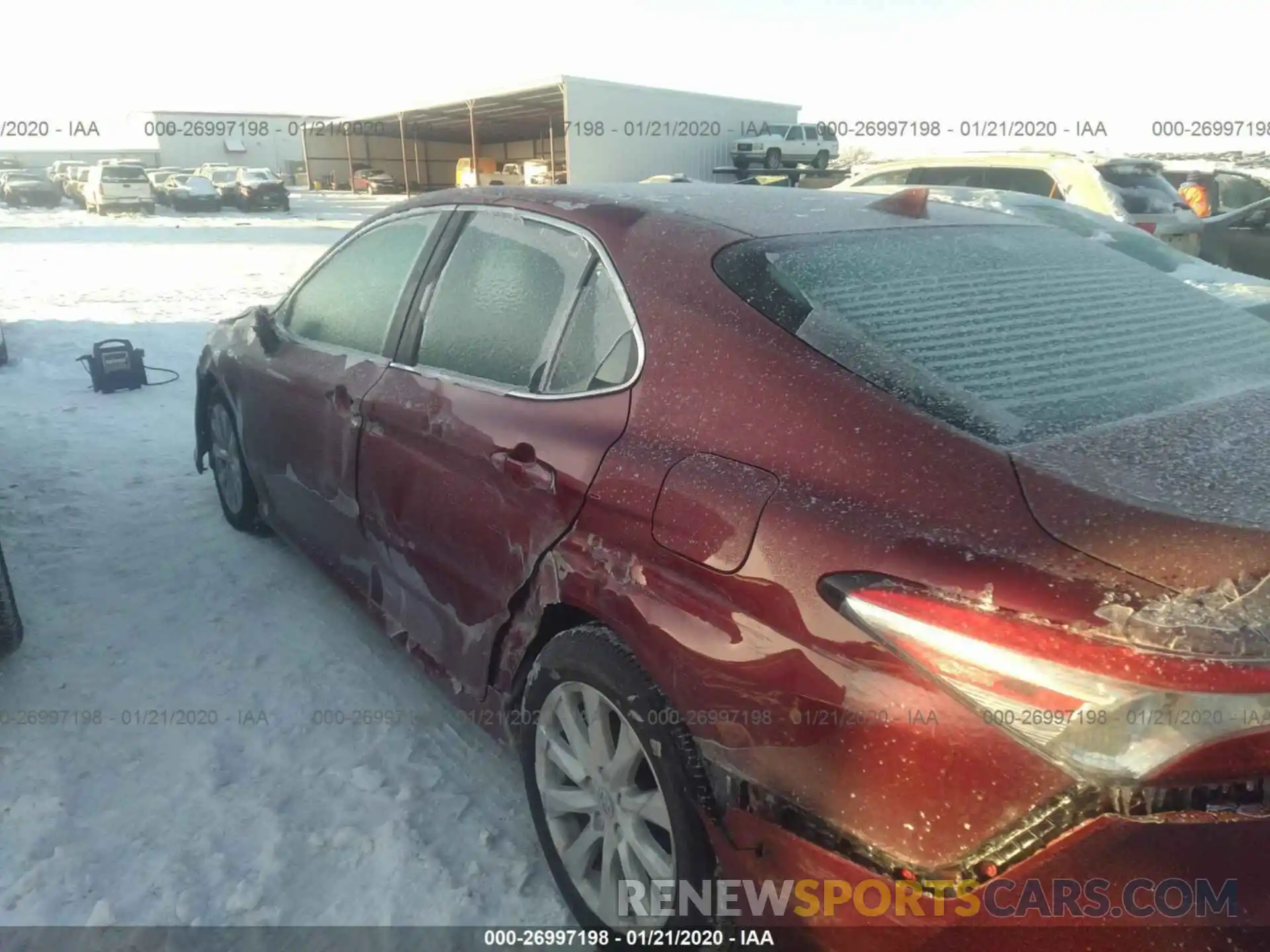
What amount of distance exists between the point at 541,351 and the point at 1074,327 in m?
1.24

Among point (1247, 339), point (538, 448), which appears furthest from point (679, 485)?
point (1247, 339)

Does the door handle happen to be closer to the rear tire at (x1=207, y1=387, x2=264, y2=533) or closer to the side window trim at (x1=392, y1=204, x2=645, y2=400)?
the side window trim at (x1=392, y1=204, x2=645, y2=400)

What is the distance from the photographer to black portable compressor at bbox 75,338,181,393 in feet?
21.9

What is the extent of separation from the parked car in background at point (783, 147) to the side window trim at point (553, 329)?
2867cm

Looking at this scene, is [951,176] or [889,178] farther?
[889,178]

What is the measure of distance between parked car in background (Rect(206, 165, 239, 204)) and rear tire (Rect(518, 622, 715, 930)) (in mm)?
32369

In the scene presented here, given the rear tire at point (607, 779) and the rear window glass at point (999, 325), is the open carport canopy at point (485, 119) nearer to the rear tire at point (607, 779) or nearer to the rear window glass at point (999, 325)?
the rear window glass at point (999, 325)

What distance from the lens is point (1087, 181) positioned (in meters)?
8.07

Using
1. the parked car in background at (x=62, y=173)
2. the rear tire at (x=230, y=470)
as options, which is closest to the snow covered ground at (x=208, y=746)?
the rear tire at (x=230, y=470)

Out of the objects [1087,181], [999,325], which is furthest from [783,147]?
[999,325]

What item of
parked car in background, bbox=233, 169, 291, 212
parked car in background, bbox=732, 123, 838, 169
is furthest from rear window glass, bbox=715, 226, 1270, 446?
parked car in background, bbox=233, 169, 291, 212

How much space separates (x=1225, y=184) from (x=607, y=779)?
15615mm

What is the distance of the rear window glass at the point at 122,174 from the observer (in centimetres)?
2859

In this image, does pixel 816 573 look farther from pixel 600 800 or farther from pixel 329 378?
pixel 329 378
